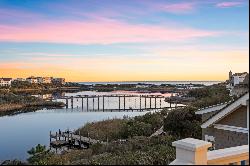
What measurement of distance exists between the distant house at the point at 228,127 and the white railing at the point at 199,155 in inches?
A: 192

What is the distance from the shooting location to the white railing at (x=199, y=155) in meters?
3.99

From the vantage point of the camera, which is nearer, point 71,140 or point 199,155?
point 199,155

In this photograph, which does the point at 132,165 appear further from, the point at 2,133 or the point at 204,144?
the point at 2,133

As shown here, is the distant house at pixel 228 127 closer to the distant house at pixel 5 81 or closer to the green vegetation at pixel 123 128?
the green vegetation at pixel 123 128

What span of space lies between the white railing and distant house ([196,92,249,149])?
488 centimetres

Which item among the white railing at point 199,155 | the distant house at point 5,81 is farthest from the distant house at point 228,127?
the distant house at point 5,81

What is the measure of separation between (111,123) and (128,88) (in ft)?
462

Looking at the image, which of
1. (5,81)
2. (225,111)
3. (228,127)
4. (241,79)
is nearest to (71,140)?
(241,79)

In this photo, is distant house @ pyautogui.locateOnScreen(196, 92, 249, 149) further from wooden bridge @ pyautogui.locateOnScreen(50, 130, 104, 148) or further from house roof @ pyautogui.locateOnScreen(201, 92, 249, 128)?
wooden bridge @ pyautogui.locateOnScreen(50, 130, 104, 148)

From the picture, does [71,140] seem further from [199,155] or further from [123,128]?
[199,155]

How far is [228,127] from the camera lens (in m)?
11.1

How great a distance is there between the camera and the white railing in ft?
13.1

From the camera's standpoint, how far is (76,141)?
37.4 metres

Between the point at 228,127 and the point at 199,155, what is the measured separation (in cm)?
749
